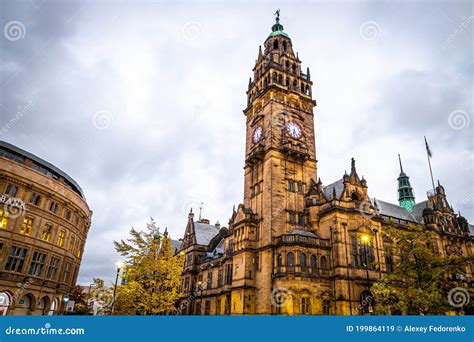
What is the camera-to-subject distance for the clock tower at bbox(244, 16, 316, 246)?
45875 mm

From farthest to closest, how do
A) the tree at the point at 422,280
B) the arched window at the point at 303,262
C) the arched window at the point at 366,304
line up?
the arched window at the point at 303,262
the arched window at the point at 366,304
the tree at the point at 422,280

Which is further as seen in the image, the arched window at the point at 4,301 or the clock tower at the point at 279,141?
the clock tower at the point at 279,141

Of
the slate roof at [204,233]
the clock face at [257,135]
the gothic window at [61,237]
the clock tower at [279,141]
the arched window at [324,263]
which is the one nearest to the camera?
the gothic window at [61,237]

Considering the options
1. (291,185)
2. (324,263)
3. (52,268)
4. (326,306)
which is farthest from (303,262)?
(52,268)

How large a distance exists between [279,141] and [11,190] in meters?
35.4

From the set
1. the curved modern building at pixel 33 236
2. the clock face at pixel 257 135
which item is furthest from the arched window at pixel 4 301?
the clock face at pixel 257 135

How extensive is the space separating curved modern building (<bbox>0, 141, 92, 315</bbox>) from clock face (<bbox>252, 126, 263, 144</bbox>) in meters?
29.1

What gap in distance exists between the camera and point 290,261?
4000 centimetres

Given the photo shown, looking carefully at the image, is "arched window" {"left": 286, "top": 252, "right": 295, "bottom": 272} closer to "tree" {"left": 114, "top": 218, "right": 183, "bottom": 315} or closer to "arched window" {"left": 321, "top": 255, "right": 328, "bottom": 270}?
"arched window" {"left": 321, "top": 255, "right": 328, "bottom": 270}

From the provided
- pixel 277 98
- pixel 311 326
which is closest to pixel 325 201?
pixel 277 98

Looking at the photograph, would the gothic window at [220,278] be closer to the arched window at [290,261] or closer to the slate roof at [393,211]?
the arched window at [290,261]

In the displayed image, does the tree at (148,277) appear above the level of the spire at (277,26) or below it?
below

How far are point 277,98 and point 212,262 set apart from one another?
3226cm

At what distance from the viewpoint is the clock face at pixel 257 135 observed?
173ft
